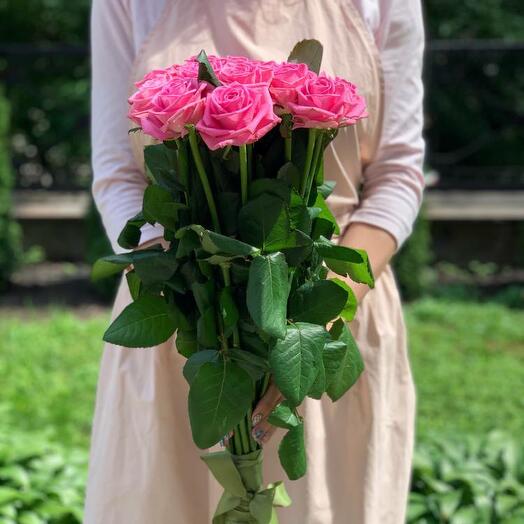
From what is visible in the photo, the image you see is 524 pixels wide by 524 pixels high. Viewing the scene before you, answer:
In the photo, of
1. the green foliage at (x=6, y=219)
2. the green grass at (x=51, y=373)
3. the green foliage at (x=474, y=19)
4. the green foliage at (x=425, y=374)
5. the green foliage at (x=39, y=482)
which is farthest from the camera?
the green foliage at (x=474, y=19)

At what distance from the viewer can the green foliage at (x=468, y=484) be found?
2.96m

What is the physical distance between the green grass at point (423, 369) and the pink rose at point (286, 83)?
281 centimetres

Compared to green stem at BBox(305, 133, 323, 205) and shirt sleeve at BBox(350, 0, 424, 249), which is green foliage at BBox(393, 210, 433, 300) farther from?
green stem at BBox(305, 133, 323, 205)

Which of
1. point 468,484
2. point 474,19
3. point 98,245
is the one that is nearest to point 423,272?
point 98,245

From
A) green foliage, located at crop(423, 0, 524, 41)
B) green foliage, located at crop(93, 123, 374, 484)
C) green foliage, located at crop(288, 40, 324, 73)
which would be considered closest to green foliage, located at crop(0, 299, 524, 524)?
green foliage, located at crop(93, 123, 374, 484)

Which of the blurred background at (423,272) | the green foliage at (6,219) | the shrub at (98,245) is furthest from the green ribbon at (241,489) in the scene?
the green foliage at (6,219)

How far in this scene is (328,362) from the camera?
1.37 metres

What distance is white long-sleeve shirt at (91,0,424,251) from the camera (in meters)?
1.71

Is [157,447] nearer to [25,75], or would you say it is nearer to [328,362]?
[328,362]

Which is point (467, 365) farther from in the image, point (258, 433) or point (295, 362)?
point (295, 362)

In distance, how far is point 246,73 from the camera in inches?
50.8

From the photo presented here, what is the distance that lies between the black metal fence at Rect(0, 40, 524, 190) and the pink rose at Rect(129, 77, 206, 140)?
723 cm

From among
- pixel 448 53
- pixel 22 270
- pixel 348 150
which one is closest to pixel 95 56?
Result: pixel 348 150

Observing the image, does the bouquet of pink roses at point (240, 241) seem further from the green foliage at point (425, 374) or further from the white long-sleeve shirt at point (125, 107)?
the green foliage at point (425, 374)
